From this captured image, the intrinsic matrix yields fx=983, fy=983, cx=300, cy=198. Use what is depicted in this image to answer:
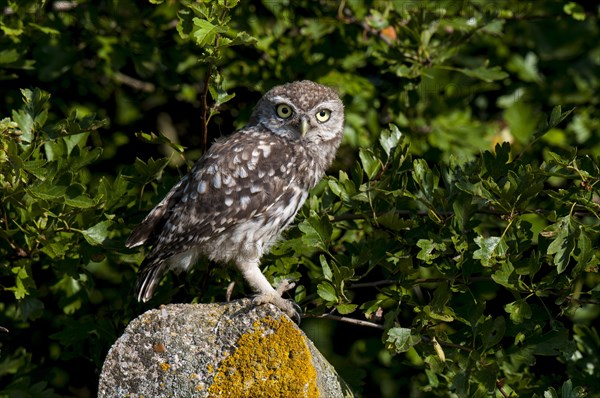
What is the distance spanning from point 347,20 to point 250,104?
2.27 ft

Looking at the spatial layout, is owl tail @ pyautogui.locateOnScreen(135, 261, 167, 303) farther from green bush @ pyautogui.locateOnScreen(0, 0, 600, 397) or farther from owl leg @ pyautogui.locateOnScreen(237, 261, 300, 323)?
owl leg @ pyautogui.locateOnScreen(237, 261, 300, 323)

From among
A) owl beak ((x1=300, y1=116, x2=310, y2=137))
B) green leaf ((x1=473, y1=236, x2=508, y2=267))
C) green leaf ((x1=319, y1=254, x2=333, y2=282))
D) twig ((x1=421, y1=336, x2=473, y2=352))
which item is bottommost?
twig ((x1=421, y1=336, x2=473, y2=352))

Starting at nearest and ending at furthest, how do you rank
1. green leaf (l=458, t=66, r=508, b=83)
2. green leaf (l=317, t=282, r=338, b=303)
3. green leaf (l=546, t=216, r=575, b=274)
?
green leaf (l=546, t=216, r=575, b=274) < green leaf (l=317, t=282, r=338, b=303) < green leaf (l=458, t=66, r=508, b=83)

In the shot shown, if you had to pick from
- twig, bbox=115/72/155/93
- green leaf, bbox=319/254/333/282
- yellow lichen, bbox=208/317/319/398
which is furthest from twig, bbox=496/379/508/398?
twig, bbox=115/72/155/93

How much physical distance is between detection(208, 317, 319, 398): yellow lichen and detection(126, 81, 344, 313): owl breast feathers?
66 cm

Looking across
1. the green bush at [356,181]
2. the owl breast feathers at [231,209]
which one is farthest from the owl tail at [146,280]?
the green bush at [356,181]

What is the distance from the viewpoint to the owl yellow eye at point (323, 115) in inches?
189

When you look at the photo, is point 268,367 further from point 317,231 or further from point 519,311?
point 519,311

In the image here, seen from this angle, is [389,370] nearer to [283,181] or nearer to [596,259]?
[283,181]

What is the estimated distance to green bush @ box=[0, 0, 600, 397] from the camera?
389cm

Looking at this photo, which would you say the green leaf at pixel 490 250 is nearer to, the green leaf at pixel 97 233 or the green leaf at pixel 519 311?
the green leaf at pixel 519 311

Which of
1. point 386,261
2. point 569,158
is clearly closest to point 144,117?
point 386,261

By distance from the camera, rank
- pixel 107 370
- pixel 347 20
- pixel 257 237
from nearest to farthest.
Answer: pixel 107 370 → pixel 257 237 → pixel 347 20

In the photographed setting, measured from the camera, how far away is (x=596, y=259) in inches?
149
